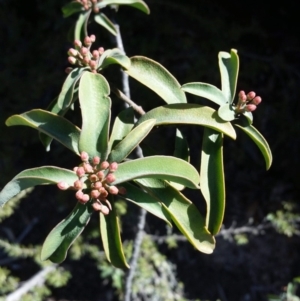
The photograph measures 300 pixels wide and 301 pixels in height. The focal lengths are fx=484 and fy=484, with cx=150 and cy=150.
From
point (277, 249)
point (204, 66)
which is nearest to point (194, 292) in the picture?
point (277, 249)

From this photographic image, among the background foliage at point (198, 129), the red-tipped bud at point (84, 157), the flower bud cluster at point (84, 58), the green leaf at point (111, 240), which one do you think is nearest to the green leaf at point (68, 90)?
the flower bud cluster at point (84, 58)

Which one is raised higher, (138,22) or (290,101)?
(138,22)

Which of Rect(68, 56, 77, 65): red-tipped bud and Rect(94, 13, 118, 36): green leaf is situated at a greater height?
Rect(94, 13, 118, 36): green leaf

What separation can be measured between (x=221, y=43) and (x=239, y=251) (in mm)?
891

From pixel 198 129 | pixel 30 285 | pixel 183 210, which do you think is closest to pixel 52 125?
pixel 183 210

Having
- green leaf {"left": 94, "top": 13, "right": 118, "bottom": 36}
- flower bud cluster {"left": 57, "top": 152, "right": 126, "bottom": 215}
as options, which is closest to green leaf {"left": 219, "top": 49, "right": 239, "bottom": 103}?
flower bud cluster {"left": 57, "top": 152, "right": 126, "bottom": 215}

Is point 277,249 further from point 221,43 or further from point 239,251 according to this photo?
point 221,43

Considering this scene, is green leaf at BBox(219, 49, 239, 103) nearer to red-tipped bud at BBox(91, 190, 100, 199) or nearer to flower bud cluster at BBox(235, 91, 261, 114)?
flower bud cluster at BBox(235, 91, 261, 114)

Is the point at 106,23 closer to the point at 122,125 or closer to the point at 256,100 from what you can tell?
the point at 122,125

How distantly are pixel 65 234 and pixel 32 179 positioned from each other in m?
0.14

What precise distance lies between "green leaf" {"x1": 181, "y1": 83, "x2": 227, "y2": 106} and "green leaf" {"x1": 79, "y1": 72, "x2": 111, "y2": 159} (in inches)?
6.2

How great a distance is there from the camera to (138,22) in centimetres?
200

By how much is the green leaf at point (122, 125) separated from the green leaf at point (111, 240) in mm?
150

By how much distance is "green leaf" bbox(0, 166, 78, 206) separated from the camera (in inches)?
33.6
